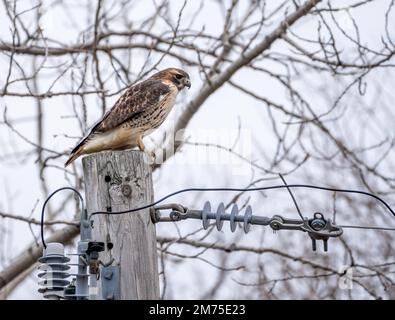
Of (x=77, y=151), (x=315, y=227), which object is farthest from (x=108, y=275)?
(x=77, y=151)

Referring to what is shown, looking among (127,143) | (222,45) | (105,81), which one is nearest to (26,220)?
(105,81)

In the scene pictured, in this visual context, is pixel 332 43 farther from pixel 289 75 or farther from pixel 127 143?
pixel 127 143

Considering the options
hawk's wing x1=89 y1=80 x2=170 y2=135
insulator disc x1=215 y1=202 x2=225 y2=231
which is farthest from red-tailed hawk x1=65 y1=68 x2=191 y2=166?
insulator disc x1=215 y1=202 x2=225 y2=231

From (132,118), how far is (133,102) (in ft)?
0.51

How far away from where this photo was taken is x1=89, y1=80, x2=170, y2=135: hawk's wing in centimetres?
622

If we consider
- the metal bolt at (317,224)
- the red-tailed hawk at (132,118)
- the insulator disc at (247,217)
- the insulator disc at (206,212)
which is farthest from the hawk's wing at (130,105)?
the metal bolt at (317,224)

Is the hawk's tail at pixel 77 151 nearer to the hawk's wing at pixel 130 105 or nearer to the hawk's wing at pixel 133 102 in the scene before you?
the hawk's wing at pixel 130 105

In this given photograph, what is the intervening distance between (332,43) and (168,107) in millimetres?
1609

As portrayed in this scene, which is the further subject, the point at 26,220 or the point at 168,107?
the point at 26,220

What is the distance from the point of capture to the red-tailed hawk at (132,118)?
608 cm

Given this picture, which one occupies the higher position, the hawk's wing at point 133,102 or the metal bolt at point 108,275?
the hawk's wing at point 133,102

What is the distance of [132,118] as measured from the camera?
6.33 m

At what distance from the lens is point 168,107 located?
6.70 metres

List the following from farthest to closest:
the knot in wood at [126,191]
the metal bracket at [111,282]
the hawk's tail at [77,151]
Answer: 1. the hawk's tail at [77,151]
2. the knot in wood at [126,191]
3. the metal bracket at [111,282]
